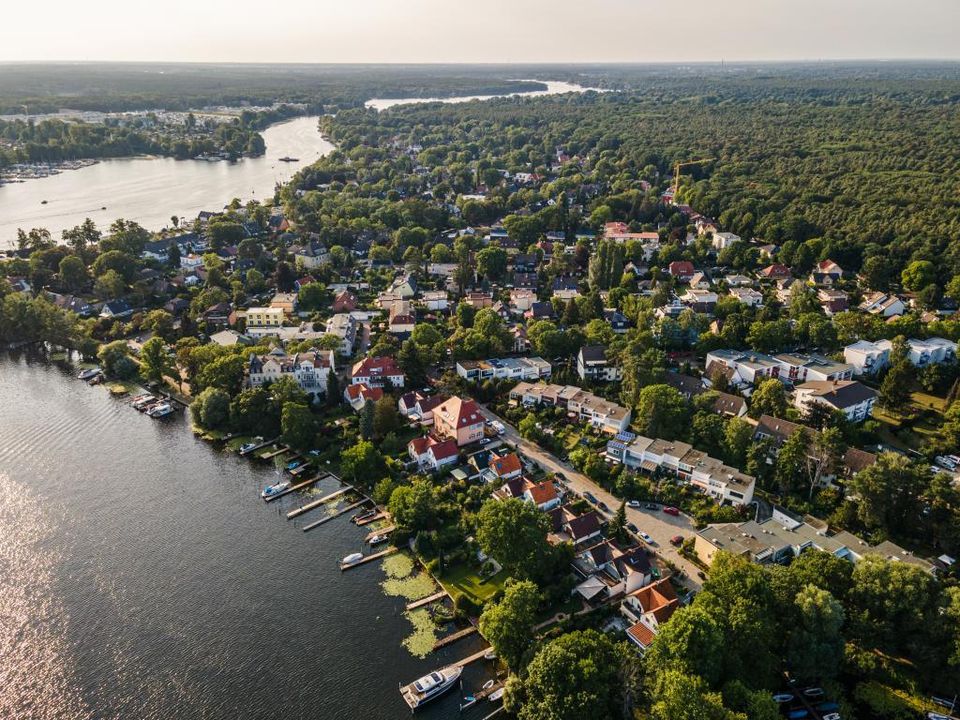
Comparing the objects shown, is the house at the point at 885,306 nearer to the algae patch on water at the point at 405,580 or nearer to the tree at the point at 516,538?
the tree at the point at 516,538

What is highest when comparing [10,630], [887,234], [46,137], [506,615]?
[46,137]

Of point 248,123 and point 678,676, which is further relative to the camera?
point 248,123

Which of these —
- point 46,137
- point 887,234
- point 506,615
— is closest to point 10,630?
point 506,615

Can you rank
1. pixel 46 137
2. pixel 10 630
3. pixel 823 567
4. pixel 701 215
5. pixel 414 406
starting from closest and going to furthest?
1. pixel 823 567
2. pixel 10 630
3. pixel 414 406
4. pixel 701 215
5. pixel 46 137

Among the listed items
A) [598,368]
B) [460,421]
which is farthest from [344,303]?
[598,368]

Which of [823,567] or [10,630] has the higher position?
[823,567]

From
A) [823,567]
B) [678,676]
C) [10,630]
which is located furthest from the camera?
[10,630]

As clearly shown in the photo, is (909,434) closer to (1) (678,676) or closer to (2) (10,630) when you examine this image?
(1) (678,676)
